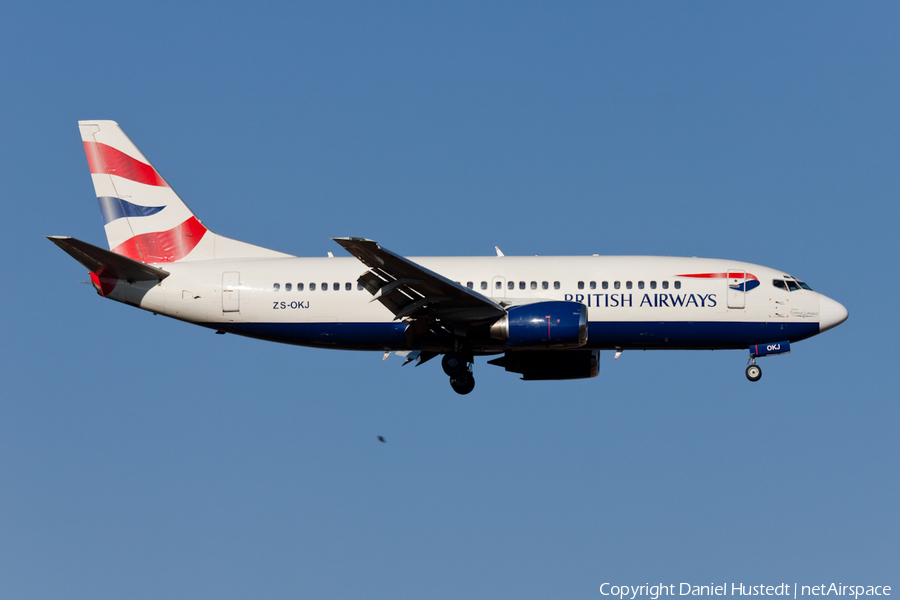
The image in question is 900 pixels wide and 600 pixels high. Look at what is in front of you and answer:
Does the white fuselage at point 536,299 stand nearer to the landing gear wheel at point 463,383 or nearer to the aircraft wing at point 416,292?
the aircraft wing at point 416,292

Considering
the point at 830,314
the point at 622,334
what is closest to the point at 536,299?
the point at 622,334

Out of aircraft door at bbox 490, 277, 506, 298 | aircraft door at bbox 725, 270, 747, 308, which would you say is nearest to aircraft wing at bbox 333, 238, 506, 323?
aircraft door at bbox 490, 277, 506, 298

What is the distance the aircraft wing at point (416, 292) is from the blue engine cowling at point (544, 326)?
0.52 metres

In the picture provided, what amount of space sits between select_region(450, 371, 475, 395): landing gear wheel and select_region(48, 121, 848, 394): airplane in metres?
0.05

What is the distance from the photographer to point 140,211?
125ft

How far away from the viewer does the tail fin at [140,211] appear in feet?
124

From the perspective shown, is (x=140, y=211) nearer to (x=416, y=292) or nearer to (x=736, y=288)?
(x=416, y=292)

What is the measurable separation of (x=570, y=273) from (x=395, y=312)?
6.05 metres

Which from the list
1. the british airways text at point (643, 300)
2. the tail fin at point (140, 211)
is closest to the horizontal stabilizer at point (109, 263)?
the tail fin at point (140, 211)

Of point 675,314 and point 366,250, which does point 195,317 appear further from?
point 675,314

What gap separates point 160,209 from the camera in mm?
38312

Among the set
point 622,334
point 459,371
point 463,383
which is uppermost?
point 622,334

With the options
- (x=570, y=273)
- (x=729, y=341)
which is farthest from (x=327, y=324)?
(x=729, y=341)

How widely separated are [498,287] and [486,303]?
218 cm
